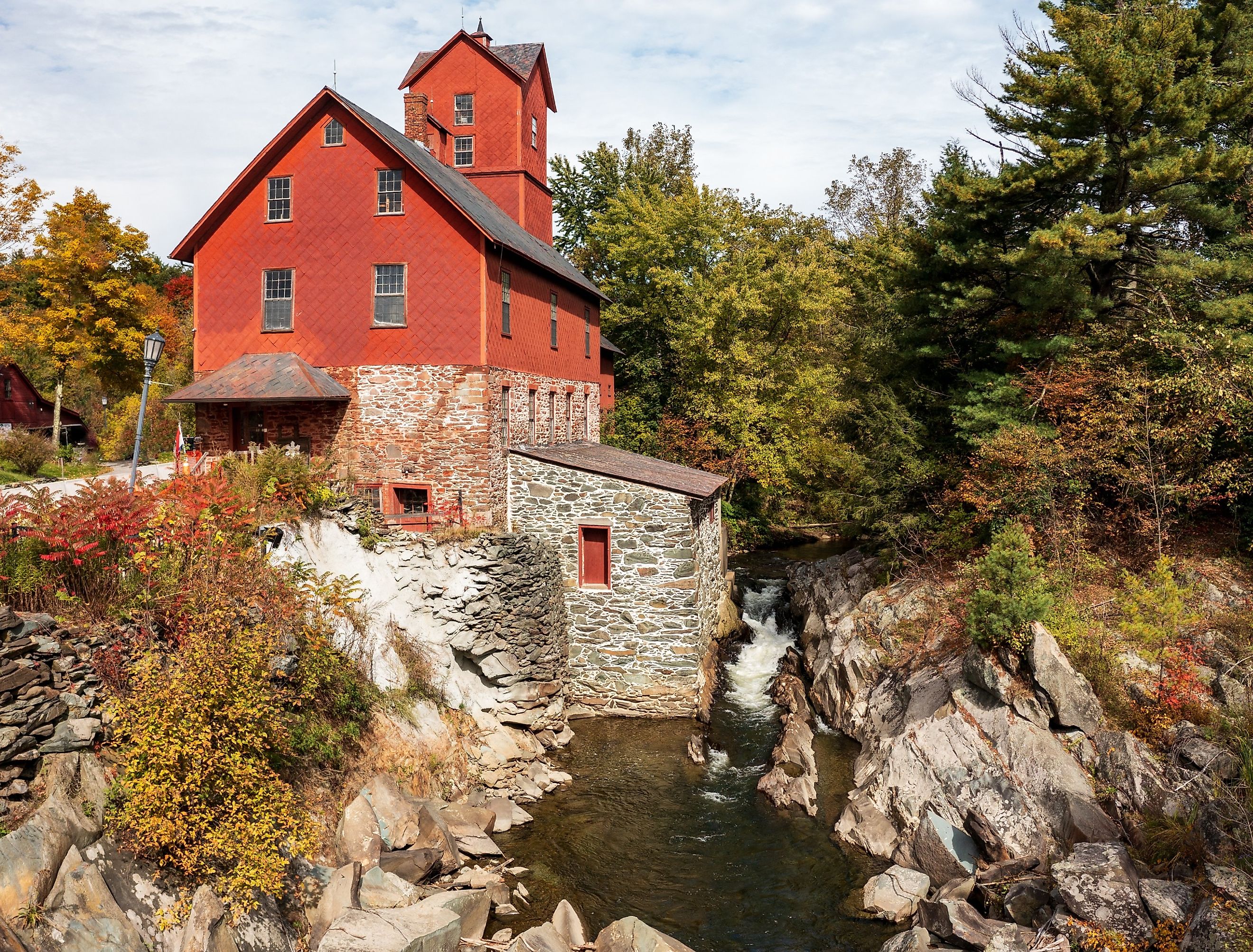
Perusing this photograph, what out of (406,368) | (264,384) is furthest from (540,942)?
(264,384)

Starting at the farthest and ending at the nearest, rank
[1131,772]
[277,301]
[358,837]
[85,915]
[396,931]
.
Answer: [277,301], [358,837], [1131,772], [396,931], [85,915]

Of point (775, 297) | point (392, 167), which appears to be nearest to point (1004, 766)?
point (392, 167)

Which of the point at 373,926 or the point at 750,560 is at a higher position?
the point at 750,560

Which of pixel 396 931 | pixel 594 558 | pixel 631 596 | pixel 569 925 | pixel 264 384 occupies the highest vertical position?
pixel 264 384

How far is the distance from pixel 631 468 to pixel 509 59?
16610mm

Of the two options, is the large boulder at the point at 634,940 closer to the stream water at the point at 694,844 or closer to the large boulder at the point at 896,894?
the stream water at the point at 694,844

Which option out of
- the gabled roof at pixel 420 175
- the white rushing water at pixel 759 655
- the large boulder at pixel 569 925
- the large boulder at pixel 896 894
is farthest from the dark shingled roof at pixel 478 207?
the large boulder at pixel 896 894

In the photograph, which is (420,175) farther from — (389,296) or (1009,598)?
(1009,598)

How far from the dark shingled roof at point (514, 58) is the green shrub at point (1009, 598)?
21588 millimetres

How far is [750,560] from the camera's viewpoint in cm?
3161

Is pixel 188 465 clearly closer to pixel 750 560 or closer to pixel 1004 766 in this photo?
pixel 1004 766

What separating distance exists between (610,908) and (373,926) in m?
3.73

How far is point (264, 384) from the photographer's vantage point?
18984 mm

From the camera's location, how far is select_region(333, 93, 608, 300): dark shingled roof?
1898 cm
